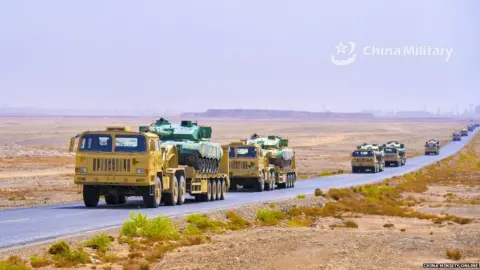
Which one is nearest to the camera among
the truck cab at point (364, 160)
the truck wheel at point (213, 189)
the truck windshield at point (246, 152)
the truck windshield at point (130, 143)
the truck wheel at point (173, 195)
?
the truck windshield at point (130, 143)

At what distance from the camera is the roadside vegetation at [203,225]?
20391 mm

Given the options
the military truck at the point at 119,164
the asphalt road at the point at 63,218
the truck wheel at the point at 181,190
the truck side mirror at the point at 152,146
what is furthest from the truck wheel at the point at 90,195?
the truck wheel at the point at 181,190

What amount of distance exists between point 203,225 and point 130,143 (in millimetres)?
7301


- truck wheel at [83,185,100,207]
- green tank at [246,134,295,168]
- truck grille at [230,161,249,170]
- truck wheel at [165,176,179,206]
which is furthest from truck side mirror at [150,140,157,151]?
green tank at [246,134,295,168]

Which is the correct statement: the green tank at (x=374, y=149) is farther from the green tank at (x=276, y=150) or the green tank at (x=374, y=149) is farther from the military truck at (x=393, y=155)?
the green tank at (x=276, y=150)

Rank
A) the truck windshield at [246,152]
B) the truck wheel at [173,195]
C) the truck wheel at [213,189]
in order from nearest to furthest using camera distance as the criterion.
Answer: the truck wheel at [173,195] → the truck wheel at [213,189] → the truck windshield at [246,152]

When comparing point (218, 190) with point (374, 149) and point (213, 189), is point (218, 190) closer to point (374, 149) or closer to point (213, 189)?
point (213, 189)

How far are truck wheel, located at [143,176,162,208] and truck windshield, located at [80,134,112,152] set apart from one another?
211 centimetres

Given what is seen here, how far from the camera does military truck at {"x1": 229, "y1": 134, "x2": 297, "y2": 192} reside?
54.8 meters

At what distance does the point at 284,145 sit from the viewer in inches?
2579

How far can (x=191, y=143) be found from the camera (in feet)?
135

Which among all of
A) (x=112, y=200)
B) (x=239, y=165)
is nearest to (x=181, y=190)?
(x=112, y=200)

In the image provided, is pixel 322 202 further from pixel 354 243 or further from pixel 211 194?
pixel 354 243

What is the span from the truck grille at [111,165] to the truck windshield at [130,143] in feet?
1.39
